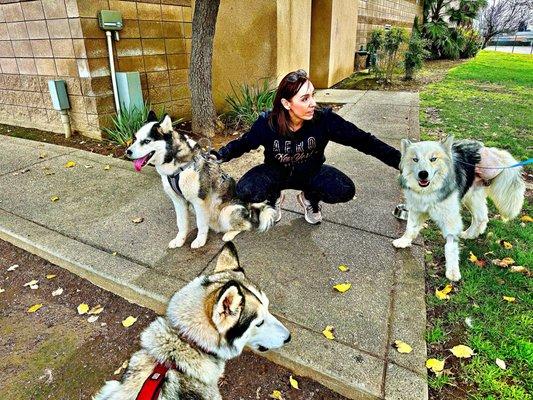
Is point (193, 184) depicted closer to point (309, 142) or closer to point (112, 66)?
point (309, 142)

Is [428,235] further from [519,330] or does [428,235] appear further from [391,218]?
[519,330]

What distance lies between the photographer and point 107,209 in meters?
4.05

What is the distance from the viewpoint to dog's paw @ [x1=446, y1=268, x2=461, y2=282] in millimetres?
2842

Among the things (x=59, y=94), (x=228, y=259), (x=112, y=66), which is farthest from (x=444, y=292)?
(x=59, y=94)

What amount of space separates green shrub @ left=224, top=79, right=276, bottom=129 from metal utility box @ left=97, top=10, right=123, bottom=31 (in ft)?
7.84

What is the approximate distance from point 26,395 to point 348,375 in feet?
6.63

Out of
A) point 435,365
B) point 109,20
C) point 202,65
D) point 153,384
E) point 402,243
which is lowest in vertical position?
point 435,365

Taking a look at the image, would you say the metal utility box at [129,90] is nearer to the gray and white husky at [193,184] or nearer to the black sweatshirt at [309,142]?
the gray and white husky at [193,184]

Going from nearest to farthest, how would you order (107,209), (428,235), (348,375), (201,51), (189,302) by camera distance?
(189,302), (348,375), (428,235), (107,209), (201,51)

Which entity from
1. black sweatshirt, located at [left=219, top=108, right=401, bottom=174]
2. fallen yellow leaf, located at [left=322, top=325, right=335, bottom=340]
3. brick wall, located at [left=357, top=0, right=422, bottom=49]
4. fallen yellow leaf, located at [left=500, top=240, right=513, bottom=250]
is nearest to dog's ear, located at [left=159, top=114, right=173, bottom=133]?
black sweatshirt, located at [left=219, top=108, right=401, bottom=174]

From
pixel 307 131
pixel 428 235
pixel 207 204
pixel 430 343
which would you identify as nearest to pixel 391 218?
pixel 428 235

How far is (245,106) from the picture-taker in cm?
695

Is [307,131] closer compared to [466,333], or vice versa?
[466,333]

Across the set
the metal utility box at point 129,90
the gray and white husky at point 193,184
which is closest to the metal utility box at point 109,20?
the metal utility box at point 129,90
